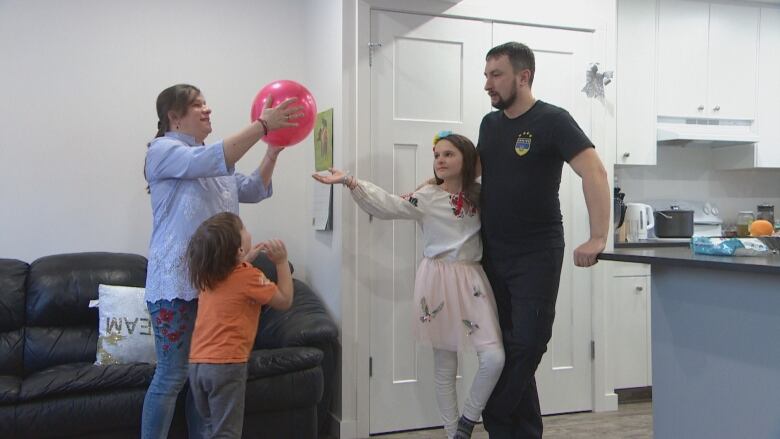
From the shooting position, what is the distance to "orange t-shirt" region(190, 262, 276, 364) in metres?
1.95

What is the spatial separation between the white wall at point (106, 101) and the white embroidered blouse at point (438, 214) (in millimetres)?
1143

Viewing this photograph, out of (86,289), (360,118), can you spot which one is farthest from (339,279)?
(86,289)

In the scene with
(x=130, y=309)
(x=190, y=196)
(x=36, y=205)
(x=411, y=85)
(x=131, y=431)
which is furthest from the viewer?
(x=36, y=205)

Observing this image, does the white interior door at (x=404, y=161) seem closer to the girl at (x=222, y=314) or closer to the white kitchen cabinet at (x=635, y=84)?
the girl at (x=222, y=314)

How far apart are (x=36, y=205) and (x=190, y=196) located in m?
1.63

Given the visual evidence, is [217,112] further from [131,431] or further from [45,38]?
[131,431]

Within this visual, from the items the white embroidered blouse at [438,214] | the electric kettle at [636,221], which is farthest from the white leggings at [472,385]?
the electric kettle at [636,221]

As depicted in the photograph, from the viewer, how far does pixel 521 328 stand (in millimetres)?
2162

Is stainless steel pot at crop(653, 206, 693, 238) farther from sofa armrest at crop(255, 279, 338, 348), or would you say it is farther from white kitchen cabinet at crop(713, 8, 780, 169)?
sofa armrest at crop(255, 279, 338, 348)

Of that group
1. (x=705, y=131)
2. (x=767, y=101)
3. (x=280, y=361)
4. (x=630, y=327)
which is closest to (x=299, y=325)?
(x=280, y=361)

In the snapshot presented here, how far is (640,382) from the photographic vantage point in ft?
11.5

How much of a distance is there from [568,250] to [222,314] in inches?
76.4

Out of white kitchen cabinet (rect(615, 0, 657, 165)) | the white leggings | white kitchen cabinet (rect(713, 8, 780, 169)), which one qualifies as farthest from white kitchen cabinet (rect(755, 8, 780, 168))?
the white leggings

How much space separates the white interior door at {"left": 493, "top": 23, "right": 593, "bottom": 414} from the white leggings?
0.90 meters
